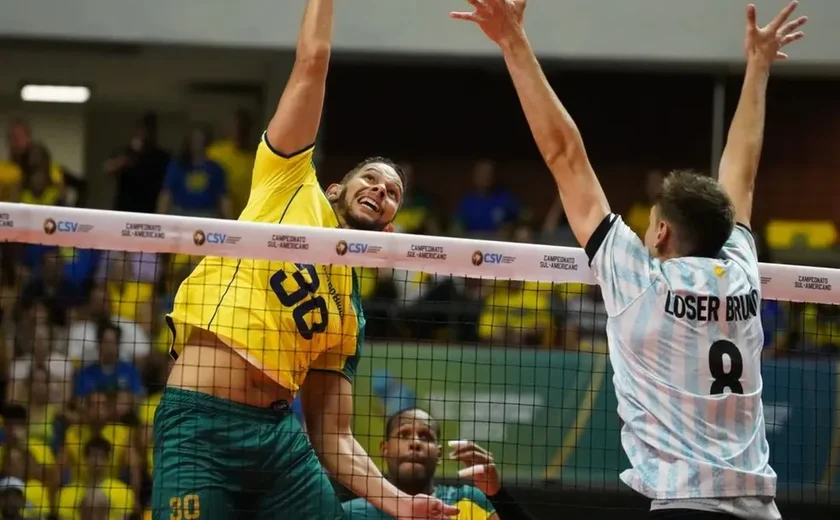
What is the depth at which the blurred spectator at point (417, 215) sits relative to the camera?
1595cm

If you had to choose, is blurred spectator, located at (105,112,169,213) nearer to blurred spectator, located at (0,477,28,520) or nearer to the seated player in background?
blurred spectator, located at (0,477,28,520)

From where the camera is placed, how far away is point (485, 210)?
16.9 meters

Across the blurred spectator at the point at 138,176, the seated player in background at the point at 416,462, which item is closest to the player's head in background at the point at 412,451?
the seated player in background at the point at 416,462

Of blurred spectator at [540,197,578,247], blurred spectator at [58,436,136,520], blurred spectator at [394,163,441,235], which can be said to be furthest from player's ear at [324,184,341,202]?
blurred spectator at [540,197,578,247]

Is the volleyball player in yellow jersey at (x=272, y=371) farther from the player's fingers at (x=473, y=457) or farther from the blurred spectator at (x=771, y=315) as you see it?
the blurred spectator at (x=771, y=315)

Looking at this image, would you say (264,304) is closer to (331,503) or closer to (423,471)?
(331,503)

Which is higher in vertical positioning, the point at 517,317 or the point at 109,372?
the point at 517,317

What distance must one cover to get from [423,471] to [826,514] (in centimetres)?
328

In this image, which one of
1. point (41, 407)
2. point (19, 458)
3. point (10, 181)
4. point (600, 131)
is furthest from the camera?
point (600, 131)

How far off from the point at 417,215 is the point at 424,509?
10.8m

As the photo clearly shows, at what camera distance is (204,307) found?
586 cm

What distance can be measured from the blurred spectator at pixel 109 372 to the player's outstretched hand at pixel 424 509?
22.2 ft

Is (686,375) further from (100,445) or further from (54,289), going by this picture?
(54,289)

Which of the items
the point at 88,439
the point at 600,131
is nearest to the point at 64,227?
the point at 88,439
